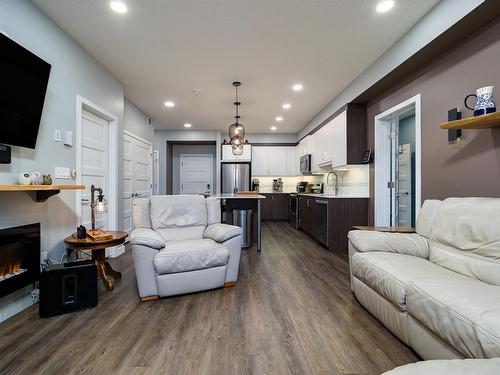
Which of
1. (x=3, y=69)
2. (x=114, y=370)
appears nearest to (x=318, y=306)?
(x=114, y=370)

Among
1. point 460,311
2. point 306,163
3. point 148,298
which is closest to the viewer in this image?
point 460,311

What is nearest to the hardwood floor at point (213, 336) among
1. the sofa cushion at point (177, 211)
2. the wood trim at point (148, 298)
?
the wood trim at point (148, 298)

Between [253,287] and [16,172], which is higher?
[16,172]

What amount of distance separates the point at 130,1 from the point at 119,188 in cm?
255

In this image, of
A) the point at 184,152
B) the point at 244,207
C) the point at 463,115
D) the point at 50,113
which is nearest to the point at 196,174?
the point at 184,152

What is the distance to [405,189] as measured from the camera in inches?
177

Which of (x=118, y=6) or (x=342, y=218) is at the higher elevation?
(x=118, y=6)

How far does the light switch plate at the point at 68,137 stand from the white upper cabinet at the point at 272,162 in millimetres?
5406

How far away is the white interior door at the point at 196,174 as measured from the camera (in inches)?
323

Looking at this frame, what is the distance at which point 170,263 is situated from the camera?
232 cm

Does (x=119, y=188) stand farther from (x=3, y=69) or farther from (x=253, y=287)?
(x=253, y=287)

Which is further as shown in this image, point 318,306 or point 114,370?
point 318,306

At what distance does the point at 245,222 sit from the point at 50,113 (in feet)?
9.60

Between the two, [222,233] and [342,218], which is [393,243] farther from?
[342,218]
